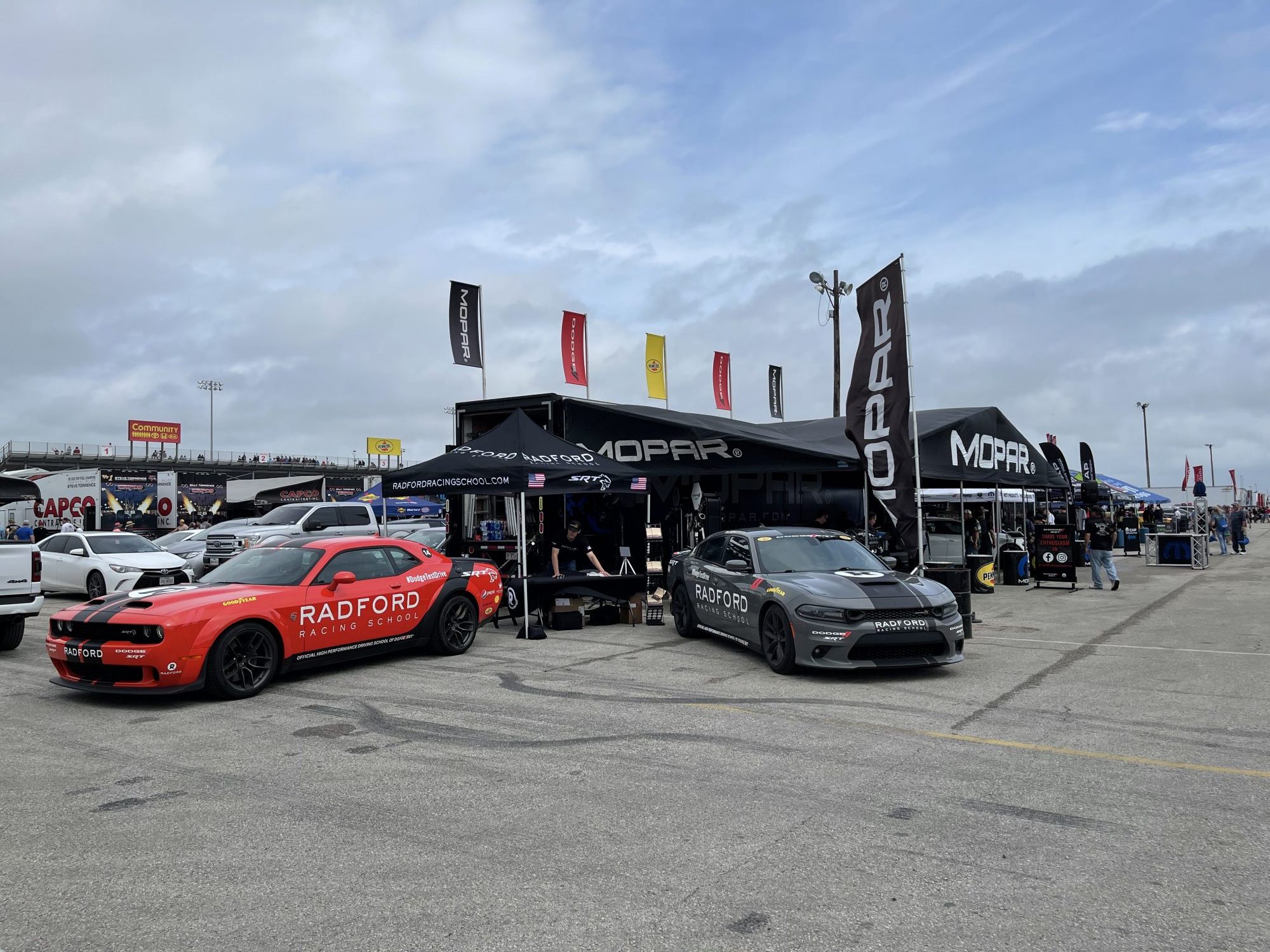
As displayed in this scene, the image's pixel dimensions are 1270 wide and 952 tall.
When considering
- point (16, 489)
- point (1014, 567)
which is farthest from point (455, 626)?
point (1014, 567)

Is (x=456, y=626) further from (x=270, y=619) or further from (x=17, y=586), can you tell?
(x=17, y=586)

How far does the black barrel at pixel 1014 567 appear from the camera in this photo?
66.8ft

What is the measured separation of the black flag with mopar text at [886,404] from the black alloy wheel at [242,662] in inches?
308

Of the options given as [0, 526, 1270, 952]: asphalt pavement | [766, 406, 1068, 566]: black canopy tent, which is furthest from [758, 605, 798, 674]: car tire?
[766, 406, 1068, 566]: black canopy tent

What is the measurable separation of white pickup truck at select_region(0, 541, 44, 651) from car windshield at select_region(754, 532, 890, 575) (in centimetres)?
837

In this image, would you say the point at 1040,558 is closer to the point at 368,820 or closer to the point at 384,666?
the point at 384,666

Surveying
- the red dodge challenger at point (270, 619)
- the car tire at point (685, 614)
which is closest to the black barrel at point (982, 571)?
the car tire at point (685, 614)

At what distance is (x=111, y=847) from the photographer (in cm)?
441

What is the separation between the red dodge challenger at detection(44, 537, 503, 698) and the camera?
7629 mm

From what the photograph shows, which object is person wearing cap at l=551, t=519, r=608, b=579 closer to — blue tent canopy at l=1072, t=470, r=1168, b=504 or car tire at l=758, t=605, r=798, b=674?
car tire at l=758, t=605, r=798, b=674

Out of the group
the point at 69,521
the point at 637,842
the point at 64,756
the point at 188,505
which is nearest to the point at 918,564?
the point at 637,842

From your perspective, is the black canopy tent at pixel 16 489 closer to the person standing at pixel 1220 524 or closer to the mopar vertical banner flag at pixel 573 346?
the mopar vertical banner flag at pixel 573 346

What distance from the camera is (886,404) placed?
1302 centimetres

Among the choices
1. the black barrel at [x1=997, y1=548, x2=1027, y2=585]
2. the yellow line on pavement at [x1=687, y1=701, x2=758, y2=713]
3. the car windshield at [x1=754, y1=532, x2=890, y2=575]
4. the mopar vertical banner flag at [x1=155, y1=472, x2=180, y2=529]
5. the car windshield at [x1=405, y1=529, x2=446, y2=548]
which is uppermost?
the mopar vertical banner flag at [x1=155, y1=472, x2=180, y2=529]
